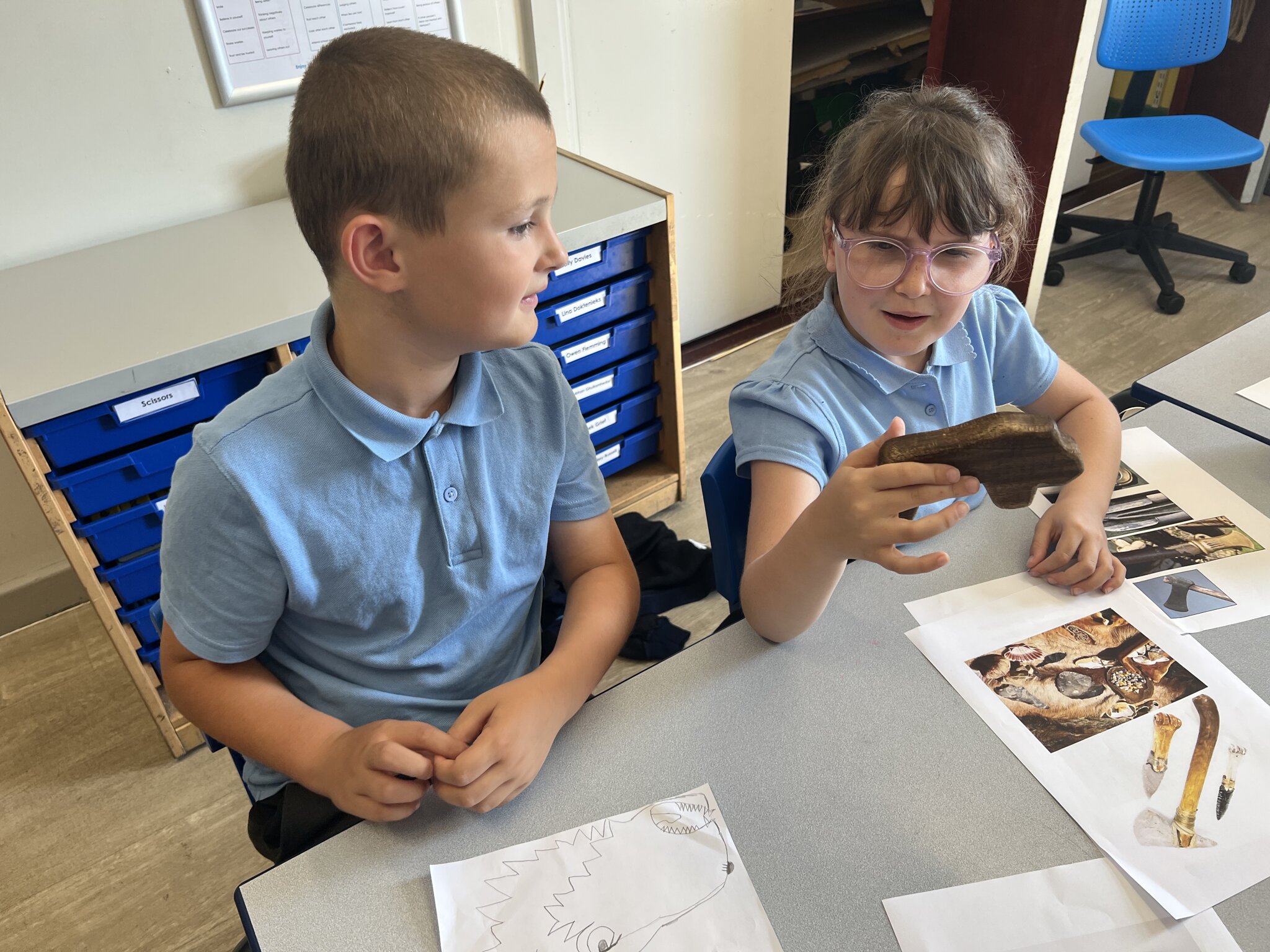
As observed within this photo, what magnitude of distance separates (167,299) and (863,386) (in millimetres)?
1119

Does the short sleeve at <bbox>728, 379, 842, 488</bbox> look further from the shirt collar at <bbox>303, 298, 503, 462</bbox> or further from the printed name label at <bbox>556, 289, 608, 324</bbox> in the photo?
the printed name label at <bbox>556, 289, 608, 324</bbox>

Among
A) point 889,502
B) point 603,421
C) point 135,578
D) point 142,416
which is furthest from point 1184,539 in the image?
point 135,578

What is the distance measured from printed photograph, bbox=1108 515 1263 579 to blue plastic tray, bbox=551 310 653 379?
1167 mm

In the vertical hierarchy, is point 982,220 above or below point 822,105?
above

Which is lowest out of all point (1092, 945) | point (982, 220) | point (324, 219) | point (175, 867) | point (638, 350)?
point (175, 867)

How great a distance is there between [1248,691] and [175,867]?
155 cm

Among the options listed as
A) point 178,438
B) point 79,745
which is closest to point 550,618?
point 178,438

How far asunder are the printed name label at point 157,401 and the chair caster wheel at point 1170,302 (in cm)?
282

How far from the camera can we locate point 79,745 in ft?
5.63

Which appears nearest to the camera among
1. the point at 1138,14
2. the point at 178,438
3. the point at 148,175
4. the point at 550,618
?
the point at 550,618

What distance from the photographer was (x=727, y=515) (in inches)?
41.1

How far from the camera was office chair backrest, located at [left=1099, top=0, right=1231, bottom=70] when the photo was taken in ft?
9.29

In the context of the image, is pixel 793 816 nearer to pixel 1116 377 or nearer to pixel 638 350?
pixel 638 350

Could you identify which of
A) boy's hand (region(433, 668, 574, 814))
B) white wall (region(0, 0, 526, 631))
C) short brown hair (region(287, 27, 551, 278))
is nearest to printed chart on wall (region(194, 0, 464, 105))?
white wall (region(0, 0, 526, 631))
